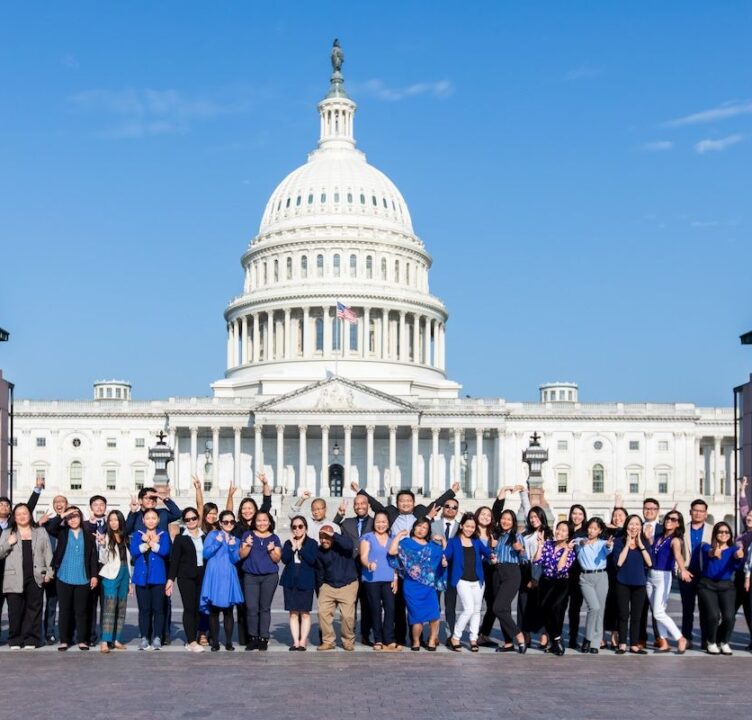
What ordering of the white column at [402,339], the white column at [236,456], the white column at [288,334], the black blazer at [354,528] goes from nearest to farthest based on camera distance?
the black blazer at [354,528]
the white column at [236,456]
the white column at [288,334]
the white column at [402,339]

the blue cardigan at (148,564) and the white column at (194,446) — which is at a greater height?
the white column at (194,446)

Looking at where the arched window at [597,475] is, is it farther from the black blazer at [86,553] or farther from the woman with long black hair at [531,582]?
the black blazer at [86,553]

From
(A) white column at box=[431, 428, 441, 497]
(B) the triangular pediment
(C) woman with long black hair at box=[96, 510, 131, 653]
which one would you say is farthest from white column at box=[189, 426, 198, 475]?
(C) woman with long black hair at box=[96, 510, 131, 653]

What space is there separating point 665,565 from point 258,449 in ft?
253

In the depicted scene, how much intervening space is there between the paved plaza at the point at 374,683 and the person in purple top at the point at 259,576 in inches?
17.6

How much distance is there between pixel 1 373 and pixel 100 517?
50.2ft

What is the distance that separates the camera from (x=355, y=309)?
365ft

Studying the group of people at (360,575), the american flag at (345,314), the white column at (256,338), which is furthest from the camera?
the white column at (256,338)

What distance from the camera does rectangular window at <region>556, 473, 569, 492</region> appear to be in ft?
335

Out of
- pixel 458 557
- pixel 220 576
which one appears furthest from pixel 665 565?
pixel 220 576

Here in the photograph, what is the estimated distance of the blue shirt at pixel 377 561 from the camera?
20984mm

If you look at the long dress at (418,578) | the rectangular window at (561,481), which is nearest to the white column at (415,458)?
the rectangular window at (561,481)

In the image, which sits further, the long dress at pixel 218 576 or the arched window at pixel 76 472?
the arched window at pixel 76 472

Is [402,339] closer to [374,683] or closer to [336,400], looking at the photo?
[336,400]
